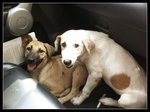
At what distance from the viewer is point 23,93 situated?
2.98 ft

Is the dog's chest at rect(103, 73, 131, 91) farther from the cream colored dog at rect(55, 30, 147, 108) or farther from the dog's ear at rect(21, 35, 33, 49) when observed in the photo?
the dog's ear at rect(21, 35, 33, 49)

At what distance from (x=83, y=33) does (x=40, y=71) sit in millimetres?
218

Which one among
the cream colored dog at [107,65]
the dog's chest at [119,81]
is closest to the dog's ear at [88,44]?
the cream colored dog at [107,65]

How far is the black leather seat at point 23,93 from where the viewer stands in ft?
2.81

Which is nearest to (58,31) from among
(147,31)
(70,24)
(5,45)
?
(70,24)

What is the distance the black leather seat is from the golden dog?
0.07m

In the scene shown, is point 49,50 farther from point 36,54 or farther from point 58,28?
point 58,28

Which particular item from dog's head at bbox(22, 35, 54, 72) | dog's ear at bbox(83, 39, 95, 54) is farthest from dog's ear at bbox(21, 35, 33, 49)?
dog's ear at bbox(83, 39, 95, 54)

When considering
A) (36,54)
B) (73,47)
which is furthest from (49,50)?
(73,47)

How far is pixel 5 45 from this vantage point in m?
1.15

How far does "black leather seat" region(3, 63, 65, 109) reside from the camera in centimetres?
86

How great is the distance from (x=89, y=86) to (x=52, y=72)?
0.50 ft

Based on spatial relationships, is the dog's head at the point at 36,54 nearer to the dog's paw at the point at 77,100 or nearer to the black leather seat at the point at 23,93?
the black leather seat at the point at 23,93

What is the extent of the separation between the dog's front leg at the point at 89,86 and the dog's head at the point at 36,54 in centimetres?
18
